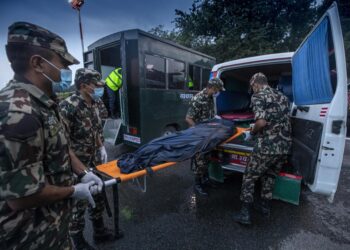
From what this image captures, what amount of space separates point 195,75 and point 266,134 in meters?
4.05

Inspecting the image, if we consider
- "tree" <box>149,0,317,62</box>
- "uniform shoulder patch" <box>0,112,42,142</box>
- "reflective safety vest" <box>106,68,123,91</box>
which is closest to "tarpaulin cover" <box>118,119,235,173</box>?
"uniform shoulder patch" <box>0,112,42,142</box>

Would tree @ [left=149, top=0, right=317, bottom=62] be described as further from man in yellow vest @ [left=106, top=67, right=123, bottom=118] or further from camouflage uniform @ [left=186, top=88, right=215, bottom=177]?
camouflage uniform @ [left=186, top=88, right=215, bottom=177]

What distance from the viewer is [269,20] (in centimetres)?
1125

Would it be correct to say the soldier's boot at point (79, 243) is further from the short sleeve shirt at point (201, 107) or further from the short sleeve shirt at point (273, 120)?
the short sleeve shirt at point (201, 107)

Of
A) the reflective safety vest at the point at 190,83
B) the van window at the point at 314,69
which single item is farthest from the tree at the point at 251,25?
the van window at the point at 314,69

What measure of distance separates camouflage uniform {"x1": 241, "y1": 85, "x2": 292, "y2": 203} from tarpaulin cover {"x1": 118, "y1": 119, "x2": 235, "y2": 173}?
0.53m

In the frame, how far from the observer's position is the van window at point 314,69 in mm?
1802

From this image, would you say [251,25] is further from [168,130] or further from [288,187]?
[288,187]

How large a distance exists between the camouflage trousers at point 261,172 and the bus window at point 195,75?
3.98 meters

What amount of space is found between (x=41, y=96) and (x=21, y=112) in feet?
0.59

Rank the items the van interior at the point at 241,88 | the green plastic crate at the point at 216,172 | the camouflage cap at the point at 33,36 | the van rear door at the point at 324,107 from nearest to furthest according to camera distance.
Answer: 1. the camouflage cap at the point at 33,36
2. the van rear door at the point at 324,107
3. the green plastic crate at the point at 216,172
4. the van interior at the point at 241,88

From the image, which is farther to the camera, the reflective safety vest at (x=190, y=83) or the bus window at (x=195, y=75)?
the bus window at (x=195, y=75)

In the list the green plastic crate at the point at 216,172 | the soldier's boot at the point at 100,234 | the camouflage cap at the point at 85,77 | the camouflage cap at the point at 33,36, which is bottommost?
the soldier's boot at the point at 100,234

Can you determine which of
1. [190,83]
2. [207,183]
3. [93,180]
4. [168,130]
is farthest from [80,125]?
[190,83]
